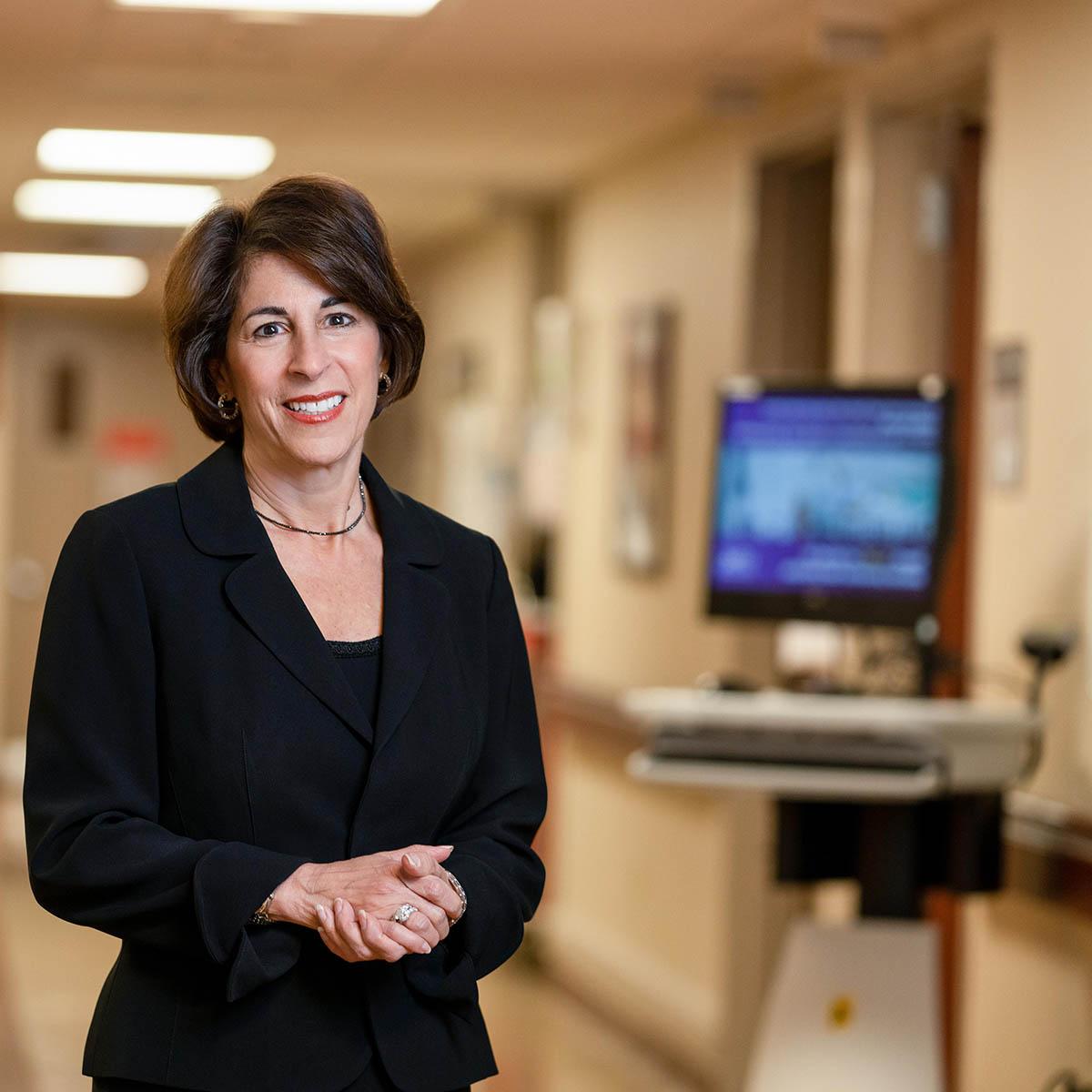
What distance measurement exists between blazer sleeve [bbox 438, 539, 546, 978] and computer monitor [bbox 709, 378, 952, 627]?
199 centimetres

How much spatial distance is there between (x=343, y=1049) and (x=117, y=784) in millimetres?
362

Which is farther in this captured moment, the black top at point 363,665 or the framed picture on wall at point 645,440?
the framed picture on wall at point 645,440

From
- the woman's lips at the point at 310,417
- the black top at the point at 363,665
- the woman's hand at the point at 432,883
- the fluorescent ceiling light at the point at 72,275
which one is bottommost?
the woman's hand at the point at 432,883

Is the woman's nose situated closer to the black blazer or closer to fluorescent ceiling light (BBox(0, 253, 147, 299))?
the black blazer

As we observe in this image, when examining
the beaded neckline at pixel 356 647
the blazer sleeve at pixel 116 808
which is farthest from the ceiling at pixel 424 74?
the blazer sleeve at pixel 116 808

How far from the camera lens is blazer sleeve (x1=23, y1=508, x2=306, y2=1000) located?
6.05 ft

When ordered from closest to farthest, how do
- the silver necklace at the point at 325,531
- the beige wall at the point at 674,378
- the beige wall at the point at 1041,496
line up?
1. the silver necklace at the point at 325,531
2. the beige wall at the point at 1041,496
3. the beige wall at the point at 674,378

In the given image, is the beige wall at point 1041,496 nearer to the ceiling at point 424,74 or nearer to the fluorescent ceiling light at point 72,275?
the ceiling at point 424,74

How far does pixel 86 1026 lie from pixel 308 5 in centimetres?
343

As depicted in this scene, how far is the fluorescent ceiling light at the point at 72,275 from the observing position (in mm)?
10266

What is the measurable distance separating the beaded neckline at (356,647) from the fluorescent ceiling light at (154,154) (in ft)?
15.9

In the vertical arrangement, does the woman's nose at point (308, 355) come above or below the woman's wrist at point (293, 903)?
above

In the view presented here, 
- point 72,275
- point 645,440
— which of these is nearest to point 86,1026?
point 645,440

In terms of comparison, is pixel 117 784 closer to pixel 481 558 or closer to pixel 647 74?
pixel 481 558
